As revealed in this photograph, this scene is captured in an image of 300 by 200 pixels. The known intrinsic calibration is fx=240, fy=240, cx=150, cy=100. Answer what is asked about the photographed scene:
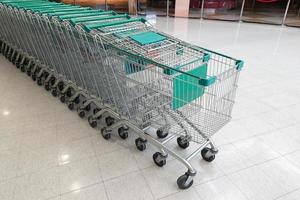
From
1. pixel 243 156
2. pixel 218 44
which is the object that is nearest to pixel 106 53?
pixel 243 156

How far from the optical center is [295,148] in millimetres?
2230

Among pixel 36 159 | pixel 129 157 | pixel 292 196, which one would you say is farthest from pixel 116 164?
pixel 292 196

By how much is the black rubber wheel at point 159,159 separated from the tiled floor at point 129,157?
49 mm

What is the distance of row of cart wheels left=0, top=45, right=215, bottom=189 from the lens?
199cm

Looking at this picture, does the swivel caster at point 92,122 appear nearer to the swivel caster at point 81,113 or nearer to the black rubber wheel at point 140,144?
the swivel caster at point 81,113

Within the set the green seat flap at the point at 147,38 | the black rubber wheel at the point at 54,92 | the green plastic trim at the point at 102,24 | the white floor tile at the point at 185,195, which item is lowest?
the white floor tile at the point at 185,195

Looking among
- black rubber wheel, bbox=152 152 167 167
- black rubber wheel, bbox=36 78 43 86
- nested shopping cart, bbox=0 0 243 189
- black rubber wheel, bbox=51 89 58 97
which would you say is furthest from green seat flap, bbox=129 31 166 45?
black rubber wheel, bbox=36 78 43 86

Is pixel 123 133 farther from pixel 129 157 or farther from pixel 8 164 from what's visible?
pixel 8 164

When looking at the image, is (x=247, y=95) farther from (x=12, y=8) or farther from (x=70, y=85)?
(x=12, y=8)

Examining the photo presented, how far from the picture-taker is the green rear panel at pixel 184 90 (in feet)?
5.30

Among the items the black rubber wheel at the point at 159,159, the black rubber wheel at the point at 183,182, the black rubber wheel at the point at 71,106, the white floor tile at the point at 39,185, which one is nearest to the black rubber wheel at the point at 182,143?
the black rubber wheel at the point at 159,159

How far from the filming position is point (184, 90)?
1.67 metres

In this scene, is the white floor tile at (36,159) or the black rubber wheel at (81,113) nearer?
the white floor tile at (36,159)

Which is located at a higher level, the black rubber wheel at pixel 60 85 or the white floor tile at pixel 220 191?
the black rubber wheel at pixel 60 85
